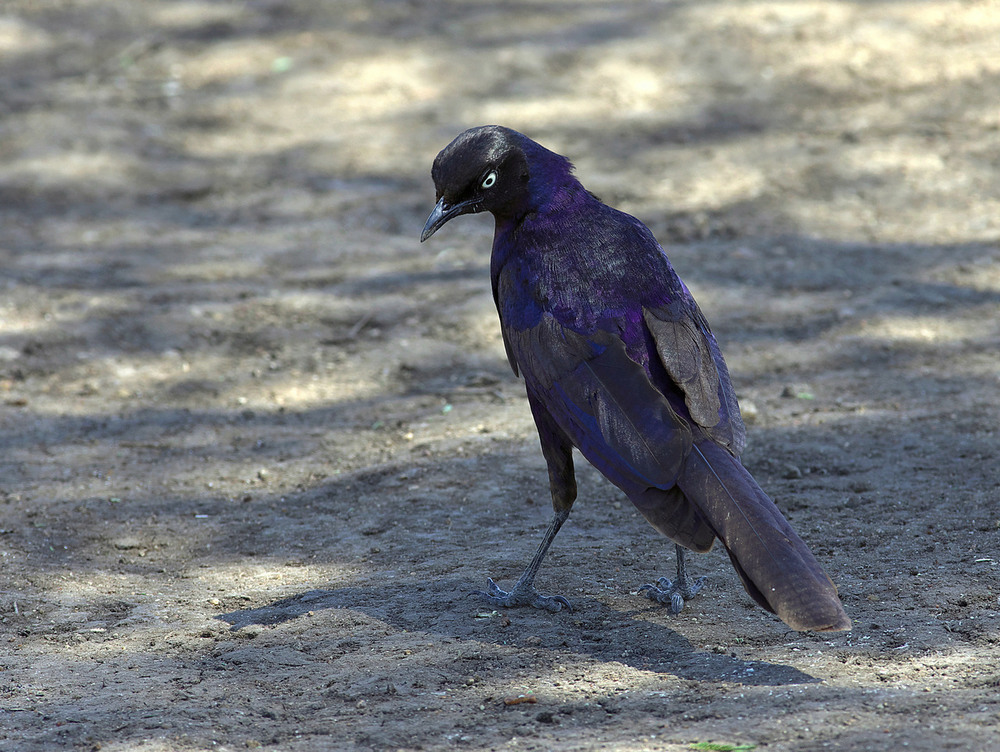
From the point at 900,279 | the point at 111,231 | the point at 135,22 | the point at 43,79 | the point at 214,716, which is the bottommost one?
the point at 214,716

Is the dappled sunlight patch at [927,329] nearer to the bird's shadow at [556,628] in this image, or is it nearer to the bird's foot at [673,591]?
the bird's foot at [673,591]

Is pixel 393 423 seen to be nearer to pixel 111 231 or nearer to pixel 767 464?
pixel 767 464

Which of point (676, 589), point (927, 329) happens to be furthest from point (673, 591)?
point (927, 329)

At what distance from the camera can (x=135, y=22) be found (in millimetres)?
11375

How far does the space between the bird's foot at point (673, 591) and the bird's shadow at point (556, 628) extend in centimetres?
13

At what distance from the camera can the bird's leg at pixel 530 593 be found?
12.8 ft

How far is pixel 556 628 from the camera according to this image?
3.76 meters

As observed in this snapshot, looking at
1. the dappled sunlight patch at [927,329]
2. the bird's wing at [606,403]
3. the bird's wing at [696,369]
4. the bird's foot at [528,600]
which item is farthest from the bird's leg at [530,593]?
the dappled sunlight patch at [927,329]

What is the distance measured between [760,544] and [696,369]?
0.74 meters

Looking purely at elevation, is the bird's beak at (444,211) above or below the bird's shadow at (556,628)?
above

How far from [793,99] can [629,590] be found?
6.89 metres

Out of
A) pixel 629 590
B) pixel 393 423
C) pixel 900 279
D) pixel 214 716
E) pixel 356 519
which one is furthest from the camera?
pixel 900 279

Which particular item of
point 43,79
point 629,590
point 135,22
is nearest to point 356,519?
point 629,590

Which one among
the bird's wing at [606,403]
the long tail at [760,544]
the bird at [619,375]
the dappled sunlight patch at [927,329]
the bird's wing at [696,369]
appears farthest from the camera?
the dappled sunlight patch at [927,329]
